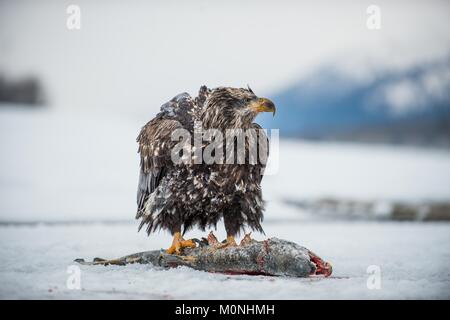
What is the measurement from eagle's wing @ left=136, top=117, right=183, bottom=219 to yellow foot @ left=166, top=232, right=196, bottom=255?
1.21ft

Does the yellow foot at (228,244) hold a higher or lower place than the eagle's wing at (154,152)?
lower

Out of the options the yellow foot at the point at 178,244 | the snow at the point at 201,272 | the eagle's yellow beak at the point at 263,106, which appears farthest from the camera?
the yellow foot at the point at 178,244

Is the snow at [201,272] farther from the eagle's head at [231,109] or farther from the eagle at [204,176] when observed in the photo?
the eagle's head at [231,109]

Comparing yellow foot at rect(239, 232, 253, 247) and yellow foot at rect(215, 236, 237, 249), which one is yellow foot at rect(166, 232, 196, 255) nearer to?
yellow foot at rect(215, 236, 237, 249)

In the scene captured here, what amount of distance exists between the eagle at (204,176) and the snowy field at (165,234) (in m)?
0.44

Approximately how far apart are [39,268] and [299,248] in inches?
69.3

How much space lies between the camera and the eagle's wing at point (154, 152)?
4652mm

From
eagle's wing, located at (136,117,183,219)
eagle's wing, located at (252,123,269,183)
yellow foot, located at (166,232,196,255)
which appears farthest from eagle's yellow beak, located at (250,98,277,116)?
yellow foot, located at (166,232,196,255)

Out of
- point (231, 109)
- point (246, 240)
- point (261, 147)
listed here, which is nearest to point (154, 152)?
point (231, 109)

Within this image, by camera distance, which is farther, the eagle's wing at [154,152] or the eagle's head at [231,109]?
the eagle's wing at [154,152]

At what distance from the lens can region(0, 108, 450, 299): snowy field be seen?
4.02 m

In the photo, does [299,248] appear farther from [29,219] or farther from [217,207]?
[29,219]

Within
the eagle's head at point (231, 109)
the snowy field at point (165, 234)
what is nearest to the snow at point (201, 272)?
the snowy field at point (165, 234)

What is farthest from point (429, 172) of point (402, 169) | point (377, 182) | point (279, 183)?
point (279, 183)
